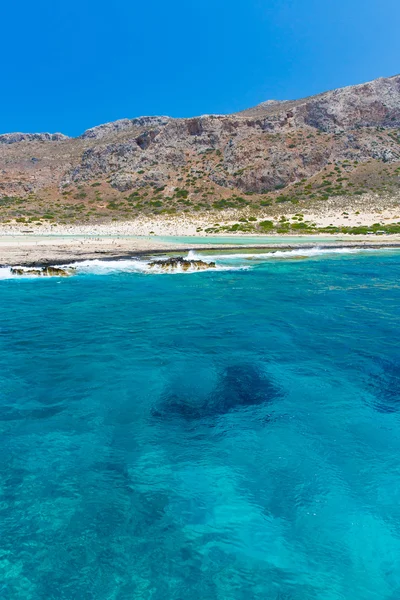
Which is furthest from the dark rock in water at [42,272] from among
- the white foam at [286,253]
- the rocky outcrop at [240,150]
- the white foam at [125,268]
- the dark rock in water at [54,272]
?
the rocky outcrop at [240,150]

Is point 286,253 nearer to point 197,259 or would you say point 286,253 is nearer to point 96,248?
point 197,259

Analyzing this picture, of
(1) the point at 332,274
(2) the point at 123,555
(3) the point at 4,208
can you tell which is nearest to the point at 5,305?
(2) the point at 123,555

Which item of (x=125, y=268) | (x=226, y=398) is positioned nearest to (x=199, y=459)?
(x=226, y=398)

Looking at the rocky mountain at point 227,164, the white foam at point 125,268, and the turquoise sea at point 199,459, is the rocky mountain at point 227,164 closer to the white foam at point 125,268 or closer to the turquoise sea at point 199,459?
the white foam at point 125,268

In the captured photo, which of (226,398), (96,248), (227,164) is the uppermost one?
(227,164)

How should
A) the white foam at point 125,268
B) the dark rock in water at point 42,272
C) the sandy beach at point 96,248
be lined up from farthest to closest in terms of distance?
the sandy beach at point 96,248, the white foam at point 125,268, the dark rock in water at point 42,272

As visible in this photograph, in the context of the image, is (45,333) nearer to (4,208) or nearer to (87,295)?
(87,295)
